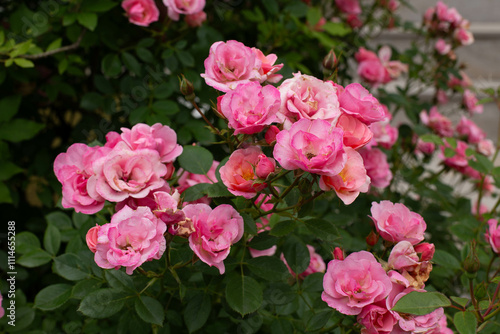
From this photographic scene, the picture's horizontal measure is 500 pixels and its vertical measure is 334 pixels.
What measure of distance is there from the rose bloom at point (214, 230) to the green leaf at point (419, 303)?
195mm

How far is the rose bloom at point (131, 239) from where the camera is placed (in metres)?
0.49

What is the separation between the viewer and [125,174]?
1.79 feet

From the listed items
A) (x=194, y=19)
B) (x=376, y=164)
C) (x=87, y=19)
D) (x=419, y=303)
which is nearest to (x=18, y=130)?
(x=87, y=19)

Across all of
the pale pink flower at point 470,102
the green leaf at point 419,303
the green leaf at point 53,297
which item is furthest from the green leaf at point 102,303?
the pale pink flower at point 470,102

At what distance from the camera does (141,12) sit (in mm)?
962

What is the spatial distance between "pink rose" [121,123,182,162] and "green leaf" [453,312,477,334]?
0.39 m

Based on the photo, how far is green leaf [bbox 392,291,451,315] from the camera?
486 mm

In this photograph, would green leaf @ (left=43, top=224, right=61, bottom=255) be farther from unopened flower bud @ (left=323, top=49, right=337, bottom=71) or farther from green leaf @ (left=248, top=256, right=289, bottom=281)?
unopened flower bud @ (left=323, top=49, right=337, bottom=71)

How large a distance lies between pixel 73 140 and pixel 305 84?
821mm

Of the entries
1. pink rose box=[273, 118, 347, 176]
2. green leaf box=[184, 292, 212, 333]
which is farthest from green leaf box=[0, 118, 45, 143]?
pink rose box=[273, 118, 347, 176]

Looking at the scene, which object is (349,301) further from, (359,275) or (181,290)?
(181,290)

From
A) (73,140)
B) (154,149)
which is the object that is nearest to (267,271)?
(154,149)

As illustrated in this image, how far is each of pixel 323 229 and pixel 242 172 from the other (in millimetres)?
135

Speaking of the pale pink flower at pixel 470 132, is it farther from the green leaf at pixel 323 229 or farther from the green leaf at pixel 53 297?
the green leaf at pixel 53 297
